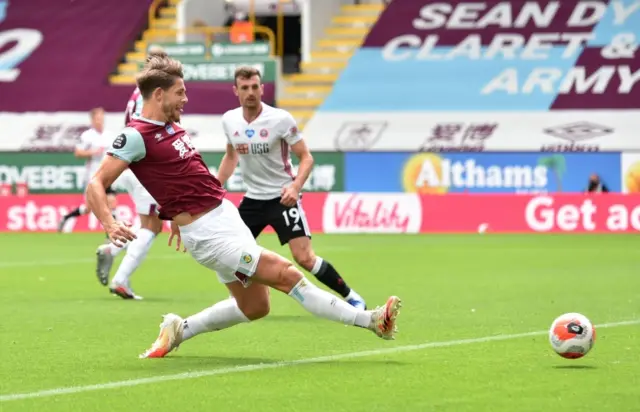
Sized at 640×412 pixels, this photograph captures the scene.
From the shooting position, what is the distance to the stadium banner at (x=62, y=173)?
2980 cm

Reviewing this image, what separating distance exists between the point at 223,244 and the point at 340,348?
142 centimetres

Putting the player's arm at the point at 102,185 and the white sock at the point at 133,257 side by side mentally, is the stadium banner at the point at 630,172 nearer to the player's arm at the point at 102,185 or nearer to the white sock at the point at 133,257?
the white sock at the point at 133,257

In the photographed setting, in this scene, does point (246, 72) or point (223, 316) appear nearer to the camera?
point (223, 316)

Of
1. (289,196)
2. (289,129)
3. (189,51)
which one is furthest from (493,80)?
(289,196)

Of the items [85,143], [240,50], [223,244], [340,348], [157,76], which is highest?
[157,76]

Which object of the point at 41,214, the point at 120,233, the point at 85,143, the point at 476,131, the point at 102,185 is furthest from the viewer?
the point at 476,131

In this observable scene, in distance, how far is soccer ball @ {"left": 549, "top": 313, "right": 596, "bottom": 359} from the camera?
27.0 ft

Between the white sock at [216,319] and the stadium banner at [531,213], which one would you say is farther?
the stadium banner at [531,213]

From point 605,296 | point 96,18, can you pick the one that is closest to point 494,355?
point 605,296

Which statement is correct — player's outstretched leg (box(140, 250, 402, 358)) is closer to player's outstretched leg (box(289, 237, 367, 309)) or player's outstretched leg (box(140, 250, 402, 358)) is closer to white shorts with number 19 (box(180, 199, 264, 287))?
white shorts with number 19 (box(180, 199, 264, 287))

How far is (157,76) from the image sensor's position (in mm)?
8219

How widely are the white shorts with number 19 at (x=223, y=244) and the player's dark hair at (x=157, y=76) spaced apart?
835 mm

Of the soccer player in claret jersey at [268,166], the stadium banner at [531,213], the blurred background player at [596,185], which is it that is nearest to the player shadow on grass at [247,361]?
the soccer player in claret jersey at [268,166]

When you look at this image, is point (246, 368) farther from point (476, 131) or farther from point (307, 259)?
point (476, 131)
